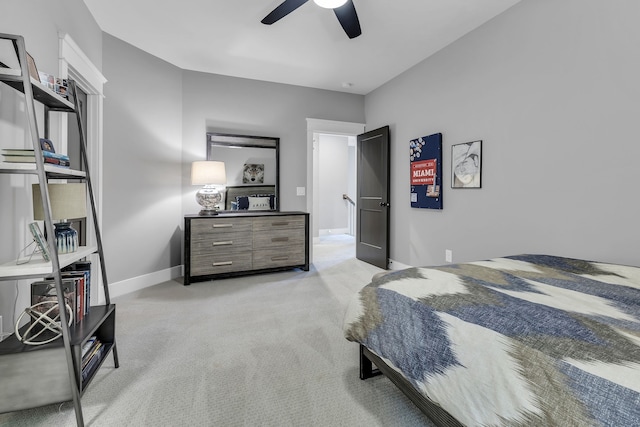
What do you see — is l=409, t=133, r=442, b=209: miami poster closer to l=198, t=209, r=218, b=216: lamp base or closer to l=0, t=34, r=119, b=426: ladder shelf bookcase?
l=198, t=209, r=218, b=216: lamp base

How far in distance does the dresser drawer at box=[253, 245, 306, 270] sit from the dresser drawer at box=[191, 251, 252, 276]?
11 cm

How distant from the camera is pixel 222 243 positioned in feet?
11.8

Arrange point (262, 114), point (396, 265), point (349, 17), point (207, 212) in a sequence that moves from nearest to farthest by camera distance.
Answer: point (349, 17) → point (207, 212) → point (396, 265) → point (262, 114)

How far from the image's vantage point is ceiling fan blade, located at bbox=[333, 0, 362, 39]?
2182 mm

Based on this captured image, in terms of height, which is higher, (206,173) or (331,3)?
(331,3)

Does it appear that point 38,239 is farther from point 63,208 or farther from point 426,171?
point 426,171

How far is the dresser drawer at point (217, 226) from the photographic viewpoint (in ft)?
11.4

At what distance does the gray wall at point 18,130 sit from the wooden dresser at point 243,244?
1753 millimetres

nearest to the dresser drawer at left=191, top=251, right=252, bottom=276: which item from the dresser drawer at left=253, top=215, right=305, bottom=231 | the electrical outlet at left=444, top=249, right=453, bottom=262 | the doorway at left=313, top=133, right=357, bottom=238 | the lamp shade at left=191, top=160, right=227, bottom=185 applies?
the dresser drawer at left=253, top=215, right=305, bottom=231

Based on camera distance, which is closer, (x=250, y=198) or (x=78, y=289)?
(x=78, y=289)

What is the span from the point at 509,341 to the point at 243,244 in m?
3.20

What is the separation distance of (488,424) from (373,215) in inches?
146

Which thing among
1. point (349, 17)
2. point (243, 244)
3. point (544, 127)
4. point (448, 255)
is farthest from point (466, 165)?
point (243, 244)

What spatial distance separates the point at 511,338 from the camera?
90 cm
